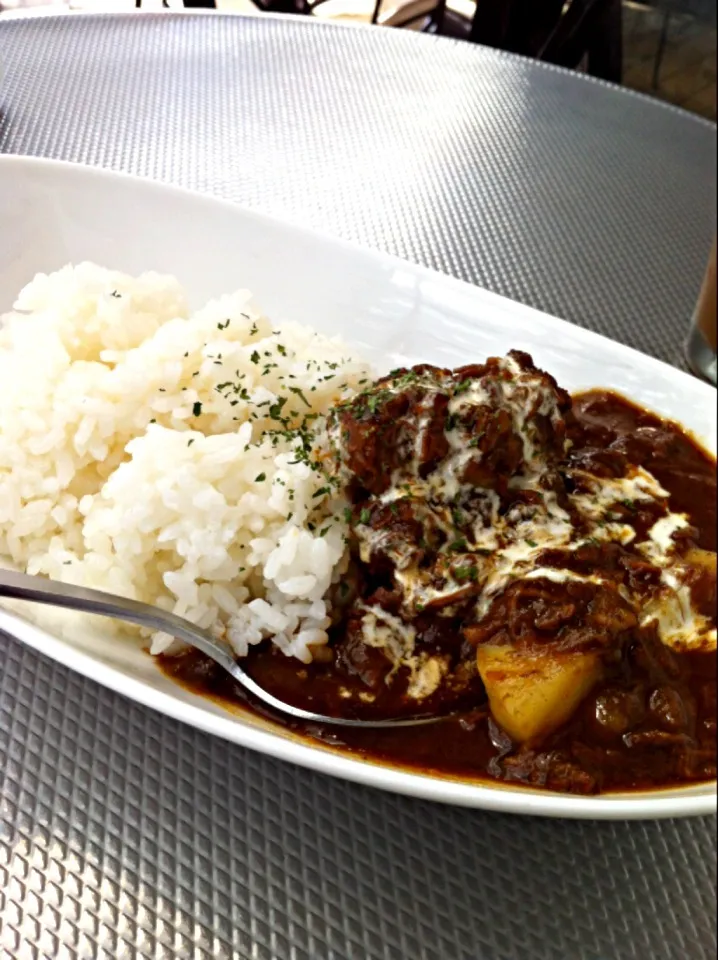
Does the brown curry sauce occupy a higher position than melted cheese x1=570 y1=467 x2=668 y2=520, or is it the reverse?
melted cheese x1=570 y1=467 x2=668 y2=520

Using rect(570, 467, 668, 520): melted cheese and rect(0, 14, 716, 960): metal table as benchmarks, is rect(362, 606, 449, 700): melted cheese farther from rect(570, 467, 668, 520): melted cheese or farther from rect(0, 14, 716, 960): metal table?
rect(570, 467, 668, 520): melted cheese

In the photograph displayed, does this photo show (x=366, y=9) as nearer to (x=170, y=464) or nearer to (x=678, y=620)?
(x=170, y=464)

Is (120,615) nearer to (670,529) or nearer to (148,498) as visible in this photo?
(148,498)

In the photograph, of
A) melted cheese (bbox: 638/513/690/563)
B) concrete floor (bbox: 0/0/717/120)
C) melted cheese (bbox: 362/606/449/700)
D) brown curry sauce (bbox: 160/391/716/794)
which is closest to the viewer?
brown curry sauce (bbox: 160/391/716/794)

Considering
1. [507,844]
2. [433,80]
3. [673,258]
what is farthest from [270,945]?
[433,80]

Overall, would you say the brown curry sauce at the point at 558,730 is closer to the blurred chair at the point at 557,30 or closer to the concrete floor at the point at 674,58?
the blurred chair at the point at 557,30

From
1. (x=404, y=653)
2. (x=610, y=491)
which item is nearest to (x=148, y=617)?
(x=404, y=653)

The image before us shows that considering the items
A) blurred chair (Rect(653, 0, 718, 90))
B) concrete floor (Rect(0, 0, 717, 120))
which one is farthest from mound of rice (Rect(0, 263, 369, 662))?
blurred chair (Rect(653, 0, 718, 90))
